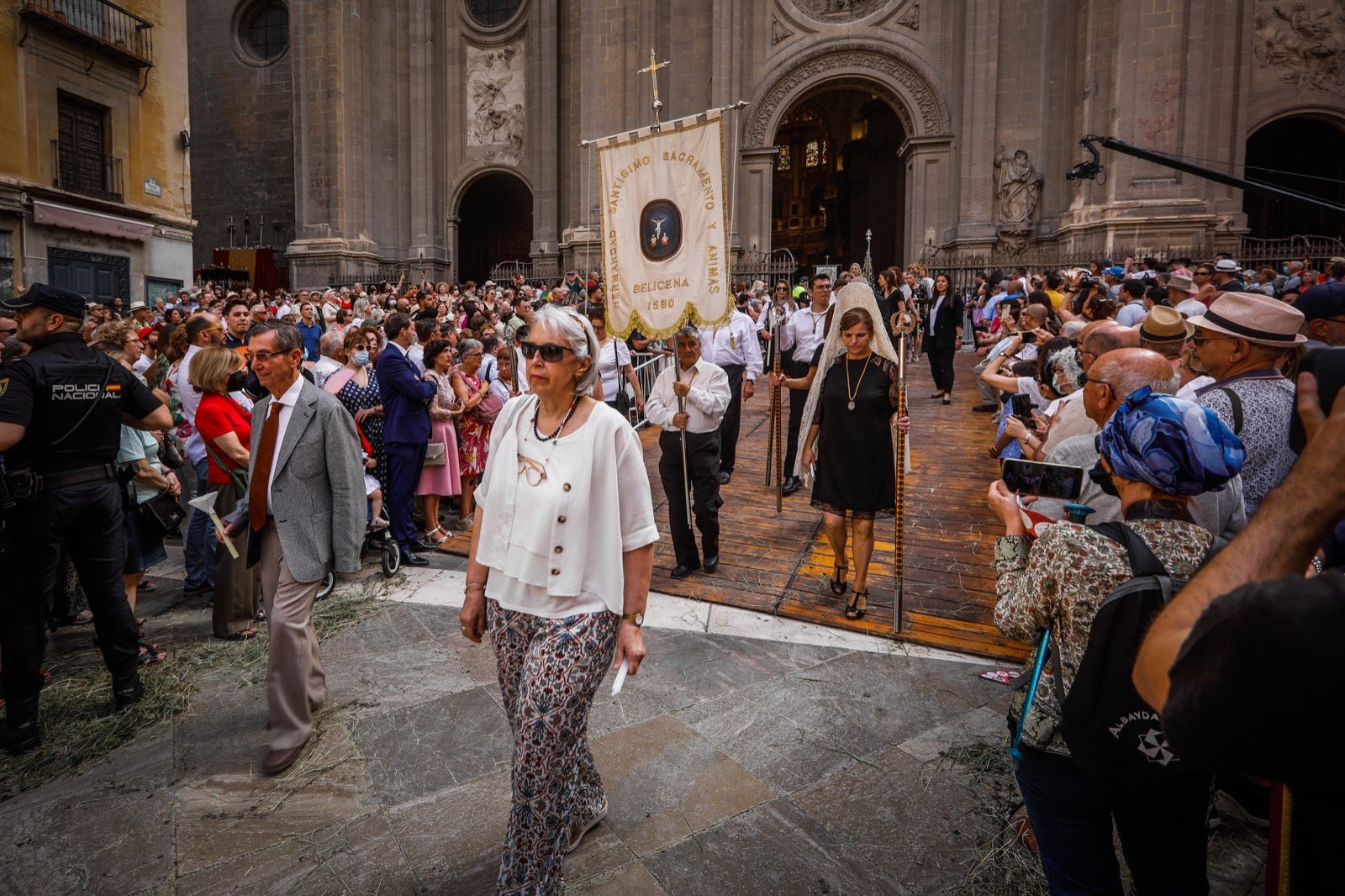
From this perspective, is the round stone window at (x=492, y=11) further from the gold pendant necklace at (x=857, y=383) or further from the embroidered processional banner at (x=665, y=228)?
the gold pendant necklace at (x=857, y=383)

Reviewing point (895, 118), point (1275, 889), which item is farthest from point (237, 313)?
point (895, 118)

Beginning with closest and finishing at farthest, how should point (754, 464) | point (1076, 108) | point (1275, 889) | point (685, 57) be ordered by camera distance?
point (1275, 889) < point (754, 464) < point (1076, 108) < point (685, 57)

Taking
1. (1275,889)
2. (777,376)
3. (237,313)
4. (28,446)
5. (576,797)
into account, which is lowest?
(576,797)

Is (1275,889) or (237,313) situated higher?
(237,313)

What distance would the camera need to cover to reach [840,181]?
34.4 meters

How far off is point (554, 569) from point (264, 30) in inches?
1294

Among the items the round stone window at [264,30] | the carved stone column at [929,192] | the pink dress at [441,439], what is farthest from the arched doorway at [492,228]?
the pink dress at [441,439]

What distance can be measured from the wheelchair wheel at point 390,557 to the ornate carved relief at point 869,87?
19.2 m

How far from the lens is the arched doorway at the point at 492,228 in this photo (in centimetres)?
2925

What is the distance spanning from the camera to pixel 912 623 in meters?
5.04

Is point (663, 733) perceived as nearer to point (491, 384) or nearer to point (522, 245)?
point (491, 384)

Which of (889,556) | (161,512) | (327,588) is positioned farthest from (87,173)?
(889,556)

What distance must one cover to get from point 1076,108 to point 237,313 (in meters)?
20.6

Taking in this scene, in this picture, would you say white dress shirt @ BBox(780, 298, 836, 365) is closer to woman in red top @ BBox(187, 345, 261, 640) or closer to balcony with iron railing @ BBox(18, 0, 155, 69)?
woman in red top @ BBox(187, 345, 261, 640)
